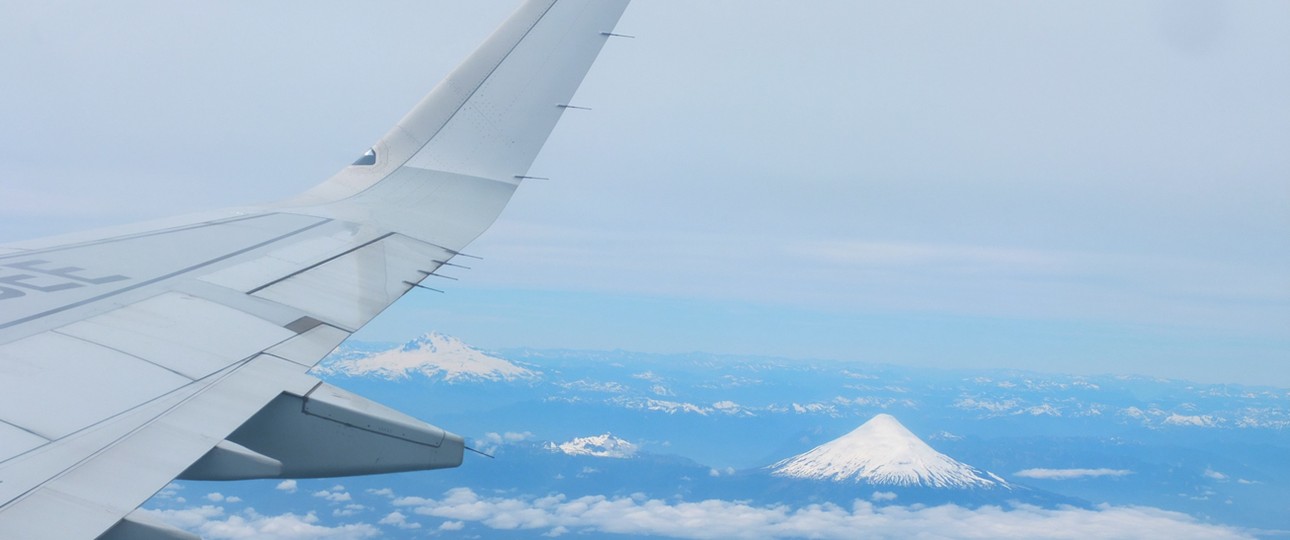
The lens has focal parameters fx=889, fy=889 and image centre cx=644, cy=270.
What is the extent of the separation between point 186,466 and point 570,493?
6637 inches

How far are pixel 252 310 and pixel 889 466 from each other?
616 ft

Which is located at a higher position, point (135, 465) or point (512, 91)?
point (512, 91)

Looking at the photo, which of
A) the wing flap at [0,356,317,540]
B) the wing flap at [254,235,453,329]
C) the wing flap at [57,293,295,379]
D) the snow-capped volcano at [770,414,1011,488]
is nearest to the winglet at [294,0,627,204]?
the wing flap at [254,235,453,329]

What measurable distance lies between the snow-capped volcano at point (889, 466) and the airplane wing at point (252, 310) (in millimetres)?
180522

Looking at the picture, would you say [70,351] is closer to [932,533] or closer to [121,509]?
[121,509]

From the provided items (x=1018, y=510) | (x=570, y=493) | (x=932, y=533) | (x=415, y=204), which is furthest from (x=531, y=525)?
(x=415, y=204)

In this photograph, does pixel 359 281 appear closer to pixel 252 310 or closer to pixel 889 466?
pixel 252 310

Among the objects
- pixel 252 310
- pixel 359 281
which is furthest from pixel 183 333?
pixel 359 281

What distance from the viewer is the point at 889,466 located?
181 metres

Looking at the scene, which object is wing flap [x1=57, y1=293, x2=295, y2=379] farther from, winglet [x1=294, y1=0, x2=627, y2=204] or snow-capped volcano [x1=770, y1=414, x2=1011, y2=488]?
snow-capped volcano [x1=770, y1=414, x2=1011, y2=488]

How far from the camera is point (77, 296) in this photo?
192 inches

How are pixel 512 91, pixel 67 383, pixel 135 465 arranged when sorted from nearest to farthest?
pixel 135 465, pixel 67 383, pixel 512 91

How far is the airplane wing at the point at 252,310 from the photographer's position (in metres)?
2.97

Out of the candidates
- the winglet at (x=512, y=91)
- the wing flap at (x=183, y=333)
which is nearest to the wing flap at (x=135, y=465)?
the wing flap at (x=183, y=333)
